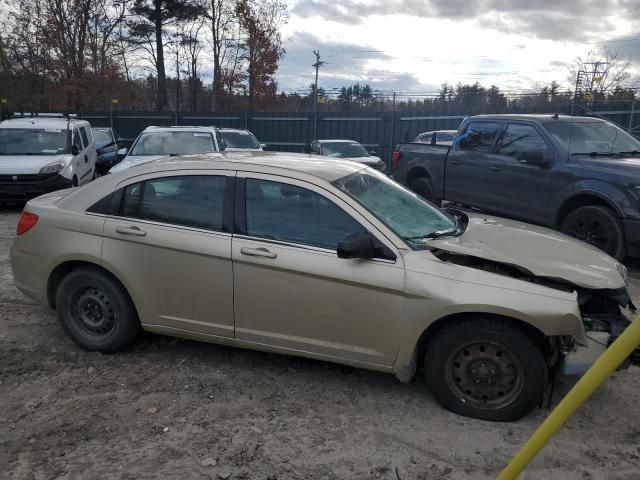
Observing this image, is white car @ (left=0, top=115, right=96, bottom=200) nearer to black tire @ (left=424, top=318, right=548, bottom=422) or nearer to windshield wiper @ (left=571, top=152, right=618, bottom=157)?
windshield wiper @ (left=571, top=152, right=618, bottom=157)

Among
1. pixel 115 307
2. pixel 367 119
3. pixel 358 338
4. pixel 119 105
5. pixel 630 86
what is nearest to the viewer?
pixel 358 338

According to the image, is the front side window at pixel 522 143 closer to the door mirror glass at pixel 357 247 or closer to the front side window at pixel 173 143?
the door mirror glass at pixel 357 247

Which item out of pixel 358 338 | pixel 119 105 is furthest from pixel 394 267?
pixel 119 105

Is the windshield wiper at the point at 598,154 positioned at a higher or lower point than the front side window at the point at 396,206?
higher

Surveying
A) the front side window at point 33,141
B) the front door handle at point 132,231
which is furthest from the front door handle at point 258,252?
the front side window at point 33,141

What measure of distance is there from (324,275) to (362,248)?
0.32 metres

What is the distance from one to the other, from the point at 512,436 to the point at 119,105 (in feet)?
114

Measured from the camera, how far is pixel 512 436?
317 centimetres

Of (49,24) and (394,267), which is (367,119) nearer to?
(394,267)

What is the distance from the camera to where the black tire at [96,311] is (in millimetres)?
4051

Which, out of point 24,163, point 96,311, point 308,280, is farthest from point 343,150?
point 308,280

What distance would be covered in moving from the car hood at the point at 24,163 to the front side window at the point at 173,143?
1853 mm

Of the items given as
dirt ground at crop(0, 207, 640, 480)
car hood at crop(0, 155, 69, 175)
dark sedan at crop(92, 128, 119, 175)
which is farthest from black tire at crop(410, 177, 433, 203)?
dark sedan at crop(92, 128, 119, 175)

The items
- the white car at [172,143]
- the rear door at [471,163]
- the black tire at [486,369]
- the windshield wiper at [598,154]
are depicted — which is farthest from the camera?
the white car at [172,143]
